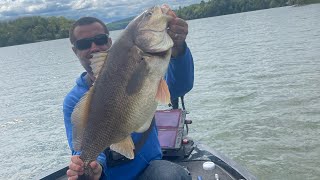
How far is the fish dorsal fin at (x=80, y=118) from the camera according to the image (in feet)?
9.21

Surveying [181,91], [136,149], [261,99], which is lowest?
[261,99]

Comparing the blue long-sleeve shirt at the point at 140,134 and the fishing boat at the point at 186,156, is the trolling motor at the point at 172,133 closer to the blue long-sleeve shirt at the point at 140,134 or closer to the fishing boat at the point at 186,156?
the fishing boat at the point at 186,156

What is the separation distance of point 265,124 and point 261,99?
108 inches

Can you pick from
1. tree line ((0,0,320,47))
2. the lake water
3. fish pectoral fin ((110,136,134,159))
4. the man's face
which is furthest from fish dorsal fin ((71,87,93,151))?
tree line ((0,0,320,47))

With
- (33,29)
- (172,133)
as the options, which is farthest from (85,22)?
(33,29)

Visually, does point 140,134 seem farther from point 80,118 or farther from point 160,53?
point 160,53

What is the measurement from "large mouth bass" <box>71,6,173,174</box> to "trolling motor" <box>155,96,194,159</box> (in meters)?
2.50

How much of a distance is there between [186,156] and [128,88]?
3153mm

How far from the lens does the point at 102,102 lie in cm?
274

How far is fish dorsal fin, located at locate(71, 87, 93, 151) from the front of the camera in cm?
281

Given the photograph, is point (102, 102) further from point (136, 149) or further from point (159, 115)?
point (159, 115)


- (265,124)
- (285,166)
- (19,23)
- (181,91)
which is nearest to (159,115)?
(181,91)

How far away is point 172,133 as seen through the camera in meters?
5.33

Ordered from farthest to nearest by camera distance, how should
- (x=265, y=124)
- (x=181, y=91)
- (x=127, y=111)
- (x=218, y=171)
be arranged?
(x=265, y=124) < (x=218, y=171) < (x=181, y=91) < (x=127, y=111)
